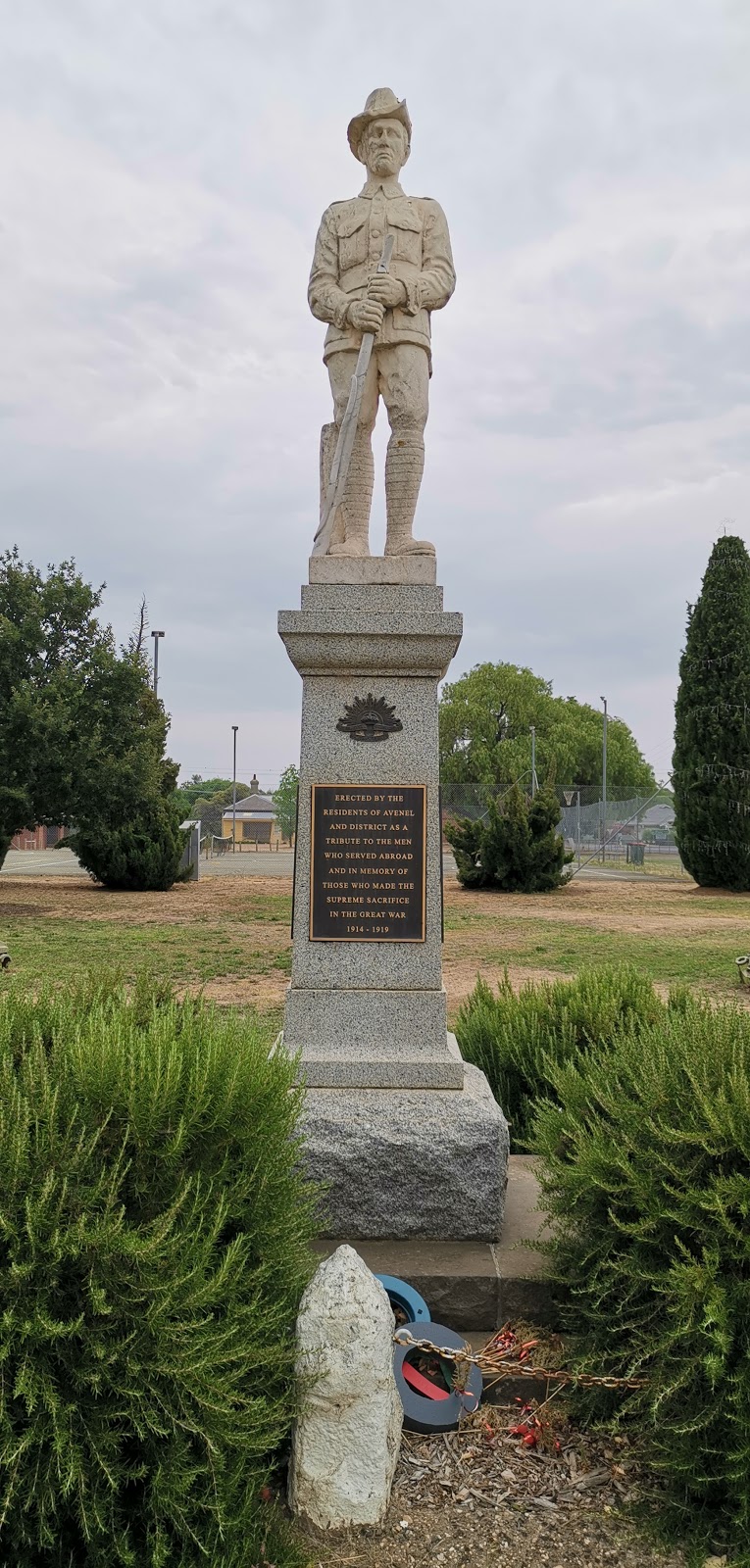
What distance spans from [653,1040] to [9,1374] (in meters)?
2.17

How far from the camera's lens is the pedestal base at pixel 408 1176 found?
3738mm

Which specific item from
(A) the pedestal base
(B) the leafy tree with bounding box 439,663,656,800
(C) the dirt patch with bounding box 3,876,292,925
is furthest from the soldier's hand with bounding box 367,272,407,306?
(B) the leafy tree with bounding box 439,663,656,800

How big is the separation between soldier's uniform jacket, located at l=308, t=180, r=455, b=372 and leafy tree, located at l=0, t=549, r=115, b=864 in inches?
528

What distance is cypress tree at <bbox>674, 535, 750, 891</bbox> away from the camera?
876 inches

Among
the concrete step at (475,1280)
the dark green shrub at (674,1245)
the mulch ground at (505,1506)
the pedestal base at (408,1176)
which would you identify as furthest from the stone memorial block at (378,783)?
the mulch ground at (505,1506)

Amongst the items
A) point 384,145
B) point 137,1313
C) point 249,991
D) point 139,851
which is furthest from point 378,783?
point 139,851

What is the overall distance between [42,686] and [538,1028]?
14.8 metres

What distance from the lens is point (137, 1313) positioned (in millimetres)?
2141

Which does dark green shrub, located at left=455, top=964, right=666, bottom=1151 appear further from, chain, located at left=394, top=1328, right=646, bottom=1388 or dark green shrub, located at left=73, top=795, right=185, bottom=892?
dark green shrub, located at left=73, top=795, right=185, bottom=892

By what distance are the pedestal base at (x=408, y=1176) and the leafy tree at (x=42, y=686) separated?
14194 millimetres

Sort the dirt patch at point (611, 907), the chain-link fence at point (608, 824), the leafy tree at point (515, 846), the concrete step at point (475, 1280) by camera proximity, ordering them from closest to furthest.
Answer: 1. the concrete step at point (475, 1280)
2. the dirt patch at point (611, 907)
3. the leafy tree at point (515, 846)
4. the chain-link fence at point (608, 824)

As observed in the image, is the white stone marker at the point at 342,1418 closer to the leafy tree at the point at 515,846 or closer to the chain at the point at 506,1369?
the chain at the point at 506,1369

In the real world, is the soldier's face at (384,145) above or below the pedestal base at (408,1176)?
above

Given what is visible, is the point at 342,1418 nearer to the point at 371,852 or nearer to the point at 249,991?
the point at 371,852
